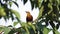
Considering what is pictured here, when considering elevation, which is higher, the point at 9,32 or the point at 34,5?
the point at 34,5

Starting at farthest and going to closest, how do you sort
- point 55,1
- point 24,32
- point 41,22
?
point 55,1 → point 41,22 → point 24,32

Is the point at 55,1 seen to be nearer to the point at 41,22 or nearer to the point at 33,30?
the point at 41,22

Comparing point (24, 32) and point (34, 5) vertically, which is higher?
point (34, 5)

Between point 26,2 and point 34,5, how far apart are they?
0.07 metres

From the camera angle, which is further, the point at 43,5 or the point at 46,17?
the point at 43,5

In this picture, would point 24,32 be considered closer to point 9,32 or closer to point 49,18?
point 9,32

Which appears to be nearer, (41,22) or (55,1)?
(41,22)

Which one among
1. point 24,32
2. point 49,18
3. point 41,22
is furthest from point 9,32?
point 49,18

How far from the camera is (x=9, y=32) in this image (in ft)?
2.61

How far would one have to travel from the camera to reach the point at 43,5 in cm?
118

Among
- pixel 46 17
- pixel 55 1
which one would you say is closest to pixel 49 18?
pixel 46 17

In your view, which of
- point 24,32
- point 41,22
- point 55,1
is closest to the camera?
point 24,32

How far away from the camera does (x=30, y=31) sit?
0.80 m

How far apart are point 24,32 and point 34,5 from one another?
0.44 m
